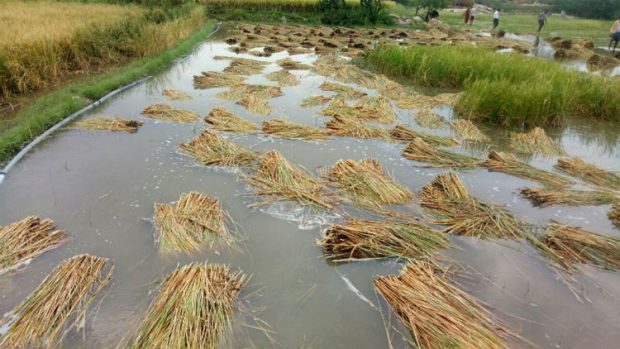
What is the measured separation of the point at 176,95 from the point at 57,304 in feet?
18.5

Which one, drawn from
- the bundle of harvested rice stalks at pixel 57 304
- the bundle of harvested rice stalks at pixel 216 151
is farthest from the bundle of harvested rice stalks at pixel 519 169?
the bundle of harvested rice stalks at pixel 57 304

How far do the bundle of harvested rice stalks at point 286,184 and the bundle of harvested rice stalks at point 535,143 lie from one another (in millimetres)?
3675

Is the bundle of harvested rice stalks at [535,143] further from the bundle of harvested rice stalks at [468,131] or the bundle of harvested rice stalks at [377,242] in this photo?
the bundle of harvested rice stalks at [377,242]

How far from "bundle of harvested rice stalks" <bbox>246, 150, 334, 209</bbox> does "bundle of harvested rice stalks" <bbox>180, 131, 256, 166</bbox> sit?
1.24 feet

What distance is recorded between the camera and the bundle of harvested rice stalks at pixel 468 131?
6551 mm

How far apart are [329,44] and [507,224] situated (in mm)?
12202

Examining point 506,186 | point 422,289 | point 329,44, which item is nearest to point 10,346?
point 422,289

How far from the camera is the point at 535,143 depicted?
6305 millimetres

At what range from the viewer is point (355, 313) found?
3.10 m

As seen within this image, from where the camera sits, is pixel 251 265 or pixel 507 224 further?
pixel 507 224

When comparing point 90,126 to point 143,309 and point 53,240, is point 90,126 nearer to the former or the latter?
point 53,240

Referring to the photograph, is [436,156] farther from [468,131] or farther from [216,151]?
[216,151]

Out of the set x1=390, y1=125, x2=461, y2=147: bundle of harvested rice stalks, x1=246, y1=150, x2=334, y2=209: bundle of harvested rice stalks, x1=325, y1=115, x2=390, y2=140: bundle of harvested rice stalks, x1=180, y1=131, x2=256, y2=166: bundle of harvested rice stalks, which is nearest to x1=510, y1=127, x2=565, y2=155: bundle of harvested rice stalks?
x1=390, y1=125, x2=461, y2=147: bundle of harvested rice stalks

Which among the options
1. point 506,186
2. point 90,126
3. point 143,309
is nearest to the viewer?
point 143,309
